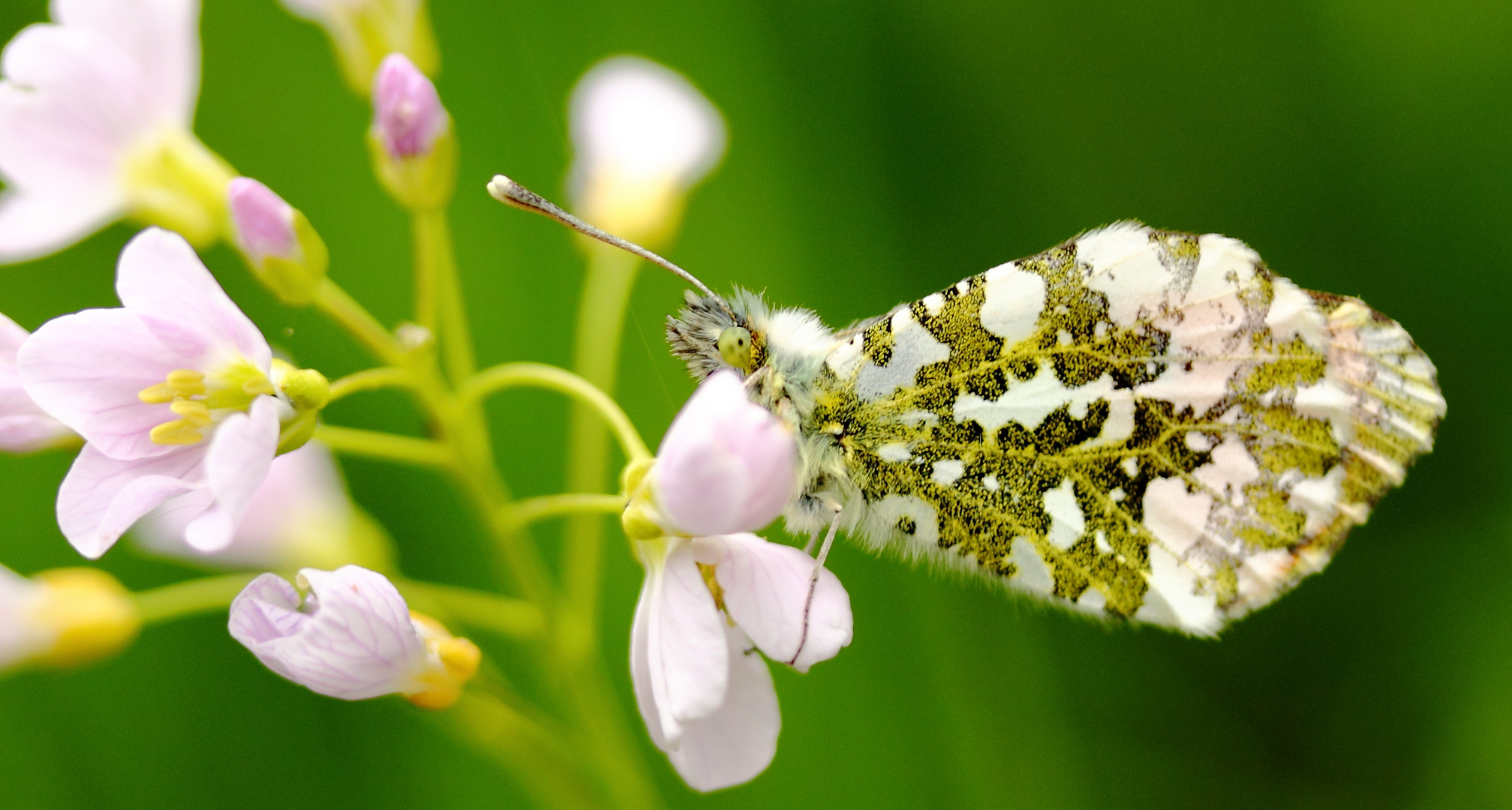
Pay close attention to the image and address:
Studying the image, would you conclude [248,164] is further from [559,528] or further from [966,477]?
[966,477]

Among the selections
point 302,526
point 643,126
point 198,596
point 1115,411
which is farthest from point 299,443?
point 643,126

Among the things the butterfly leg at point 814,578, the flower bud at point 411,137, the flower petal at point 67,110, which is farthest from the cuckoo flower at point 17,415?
the butterfly leg at point 814,578

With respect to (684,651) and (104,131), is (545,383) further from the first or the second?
(104,131)

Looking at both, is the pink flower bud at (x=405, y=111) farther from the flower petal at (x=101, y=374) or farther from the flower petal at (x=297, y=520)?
the flower petal at (x=297, y=520)

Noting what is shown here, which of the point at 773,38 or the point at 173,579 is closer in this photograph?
the point at 173,579

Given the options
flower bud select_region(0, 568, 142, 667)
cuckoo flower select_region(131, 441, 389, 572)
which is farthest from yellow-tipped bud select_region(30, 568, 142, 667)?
cuckoo flower select_region(131, 441, 389, 572)

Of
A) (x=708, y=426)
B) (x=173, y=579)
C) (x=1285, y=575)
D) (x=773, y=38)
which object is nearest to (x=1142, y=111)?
(x=773, y=38)
